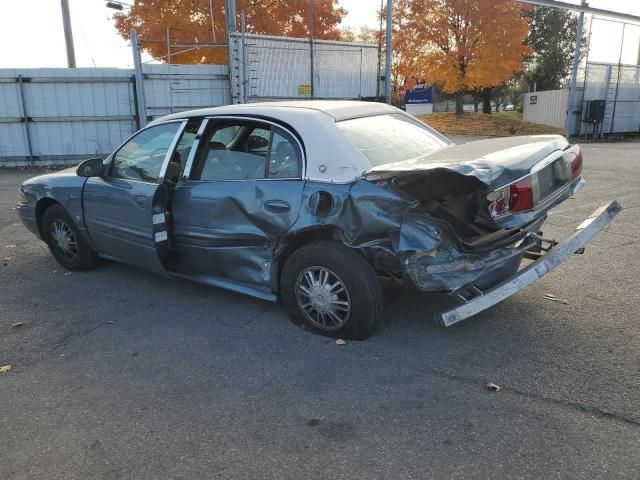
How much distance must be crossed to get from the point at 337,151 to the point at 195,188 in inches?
52.2

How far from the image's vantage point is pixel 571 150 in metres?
4.22

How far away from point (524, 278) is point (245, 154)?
2.27 metres

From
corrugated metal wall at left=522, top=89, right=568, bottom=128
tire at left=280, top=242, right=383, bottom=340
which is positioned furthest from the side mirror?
corrugated metal wall at left=522, top=89, right=568, bottom=128

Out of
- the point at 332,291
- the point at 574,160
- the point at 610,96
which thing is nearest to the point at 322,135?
the point at 332,291

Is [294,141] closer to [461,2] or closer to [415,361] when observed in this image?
[415,361]

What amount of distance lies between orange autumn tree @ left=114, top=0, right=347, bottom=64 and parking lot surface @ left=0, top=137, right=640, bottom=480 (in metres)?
13.7

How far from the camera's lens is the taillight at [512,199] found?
3373 millimetres

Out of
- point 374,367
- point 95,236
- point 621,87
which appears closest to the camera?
point 374,367

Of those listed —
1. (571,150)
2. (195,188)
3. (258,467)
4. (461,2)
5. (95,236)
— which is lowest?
(258,467)

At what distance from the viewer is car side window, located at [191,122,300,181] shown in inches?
157

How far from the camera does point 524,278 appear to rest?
11.8ft

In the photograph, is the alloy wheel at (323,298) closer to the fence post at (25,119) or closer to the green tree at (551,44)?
the fence post at (25,119)

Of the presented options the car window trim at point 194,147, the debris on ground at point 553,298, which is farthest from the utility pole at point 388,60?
the debris on ground at point 553,298

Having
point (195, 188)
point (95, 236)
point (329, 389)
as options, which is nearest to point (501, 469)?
point (329, 389)
